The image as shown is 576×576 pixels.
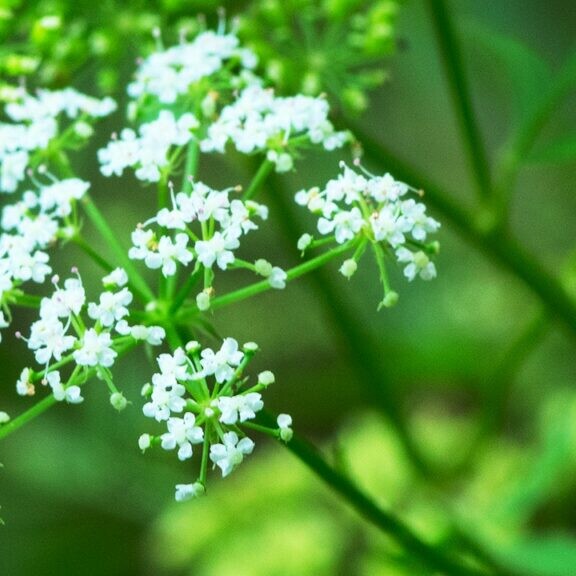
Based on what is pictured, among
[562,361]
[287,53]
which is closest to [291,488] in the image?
[562,361]

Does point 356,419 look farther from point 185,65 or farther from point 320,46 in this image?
point 185,65

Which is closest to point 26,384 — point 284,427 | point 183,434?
point 183,434

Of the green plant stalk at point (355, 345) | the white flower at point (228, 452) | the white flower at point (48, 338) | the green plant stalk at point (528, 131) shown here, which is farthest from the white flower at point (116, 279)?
the green plant stalk at point (528, 131)

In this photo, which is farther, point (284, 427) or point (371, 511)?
point (371, 511)

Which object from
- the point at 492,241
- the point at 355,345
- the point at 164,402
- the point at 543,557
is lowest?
the point at 543,557

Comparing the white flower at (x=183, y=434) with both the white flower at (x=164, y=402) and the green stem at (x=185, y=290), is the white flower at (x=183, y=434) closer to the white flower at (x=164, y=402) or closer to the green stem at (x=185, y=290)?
the white flower at (x=164, y=402)
